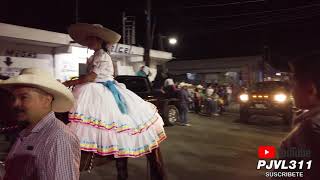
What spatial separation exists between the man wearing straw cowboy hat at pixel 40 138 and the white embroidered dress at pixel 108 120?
2.17 meters

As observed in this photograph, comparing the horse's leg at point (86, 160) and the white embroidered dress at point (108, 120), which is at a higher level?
the white embroidered dress at point (108, 120)

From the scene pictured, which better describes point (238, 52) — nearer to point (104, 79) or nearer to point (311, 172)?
point (104, 79)

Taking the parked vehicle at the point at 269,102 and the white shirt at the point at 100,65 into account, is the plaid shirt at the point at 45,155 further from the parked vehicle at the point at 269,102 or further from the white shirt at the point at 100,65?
the parked vehicle at the point at 269,102

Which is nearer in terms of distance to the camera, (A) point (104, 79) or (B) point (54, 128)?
(B) point (54, 128)

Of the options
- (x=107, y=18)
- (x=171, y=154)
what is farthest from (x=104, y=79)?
(x=107, y=18)

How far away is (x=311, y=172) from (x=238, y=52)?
40.5 metres

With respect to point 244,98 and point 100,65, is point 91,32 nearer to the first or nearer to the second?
point 100,65

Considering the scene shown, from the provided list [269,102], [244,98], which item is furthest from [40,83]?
[244,98]

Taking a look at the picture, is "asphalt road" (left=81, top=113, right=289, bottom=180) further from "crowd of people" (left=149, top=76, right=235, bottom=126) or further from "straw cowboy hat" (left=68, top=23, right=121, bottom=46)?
"straw cowboy hat" (left=68, top=23, right=121, bottom=46)

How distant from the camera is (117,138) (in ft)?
16.0

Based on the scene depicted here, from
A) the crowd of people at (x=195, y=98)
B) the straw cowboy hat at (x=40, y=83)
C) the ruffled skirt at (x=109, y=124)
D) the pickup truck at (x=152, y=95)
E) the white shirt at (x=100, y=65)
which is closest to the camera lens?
the straw cowboy hat at (x=40, y=83)

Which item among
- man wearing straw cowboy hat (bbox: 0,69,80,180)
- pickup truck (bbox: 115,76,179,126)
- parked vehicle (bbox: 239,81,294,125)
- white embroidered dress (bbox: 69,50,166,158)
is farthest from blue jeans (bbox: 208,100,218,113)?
man wearing straw cowboy hat (bbox: 0,69,80,180)

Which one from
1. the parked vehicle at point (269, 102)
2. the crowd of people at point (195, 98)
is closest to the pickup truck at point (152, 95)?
the crowd of people at point (195, 98)

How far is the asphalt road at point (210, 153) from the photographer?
7.05m
